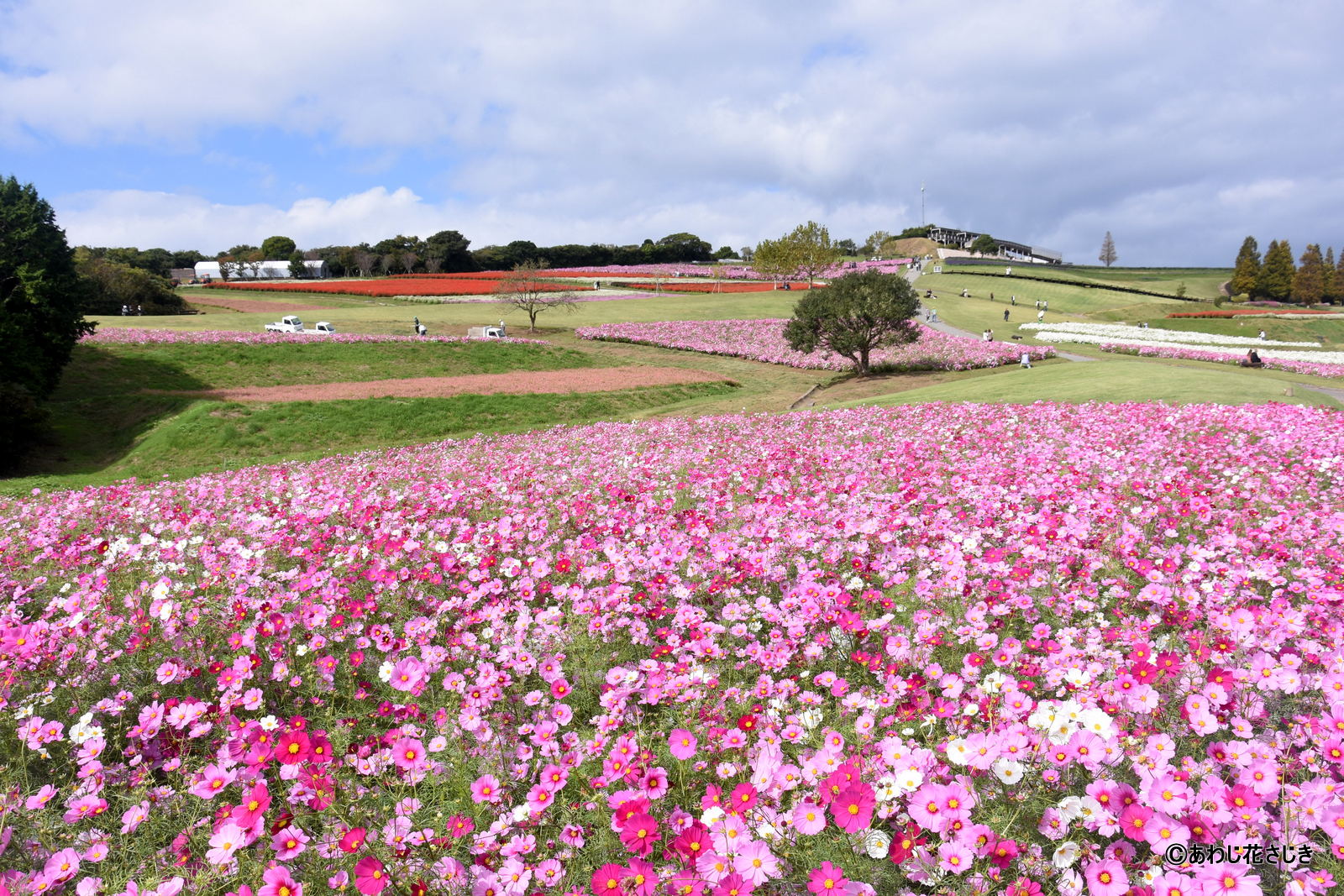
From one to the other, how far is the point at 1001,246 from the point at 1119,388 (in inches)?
6254

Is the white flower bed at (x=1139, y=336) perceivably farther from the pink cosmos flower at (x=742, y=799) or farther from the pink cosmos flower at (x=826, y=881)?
the pink cosmos flower at (x=826, y=881)

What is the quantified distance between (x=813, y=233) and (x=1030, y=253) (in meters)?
105

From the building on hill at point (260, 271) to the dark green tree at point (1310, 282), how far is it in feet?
484

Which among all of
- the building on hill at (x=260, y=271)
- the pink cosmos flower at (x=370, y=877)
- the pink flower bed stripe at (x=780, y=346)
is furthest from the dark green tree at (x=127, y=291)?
the pink cosmos flower at (x=370, y=877)

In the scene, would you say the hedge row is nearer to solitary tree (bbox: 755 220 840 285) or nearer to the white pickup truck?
Answer: solitary tree (bbox: 755 220 840 285)

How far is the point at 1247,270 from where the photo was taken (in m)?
96.2

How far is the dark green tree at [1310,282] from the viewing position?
89.5 meters

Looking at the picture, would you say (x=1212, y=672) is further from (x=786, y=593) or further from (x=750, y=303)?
(x=750, y=303)

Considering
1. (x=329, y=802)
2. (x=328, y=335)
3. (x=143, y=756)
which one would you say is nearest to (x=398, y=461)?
(x=143, y=756)

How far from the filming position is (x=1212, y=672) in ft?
10.5

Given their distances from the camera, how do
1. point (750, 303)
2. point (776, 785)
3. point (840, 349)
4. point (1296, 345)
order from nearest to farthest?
point (776, 785) < point (840, 349) < point (1296, 345) < point (750, 303)

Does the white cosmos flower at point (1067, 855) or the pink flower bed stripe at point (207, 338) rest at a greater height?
the pink flower bed stripe at point (207, 338)

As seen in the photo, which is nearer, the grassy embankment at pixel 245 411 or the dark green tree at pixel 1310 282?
the grassy embankment at pixel 245 411

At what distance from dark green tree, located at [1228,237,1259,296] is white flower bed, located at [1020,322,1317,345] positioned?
52.1 meters
